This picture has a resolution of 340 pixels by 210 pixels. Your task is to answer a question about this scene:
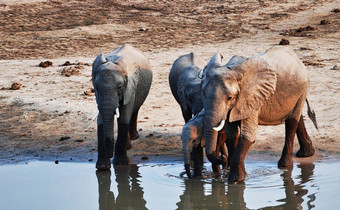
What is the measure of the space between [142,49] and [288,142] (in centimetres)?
935

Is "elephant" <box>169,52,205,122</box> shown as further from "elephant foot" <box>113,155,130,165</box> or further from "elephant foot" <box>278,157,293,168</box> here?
"elephant foot" <box>278,157,293,168</box>

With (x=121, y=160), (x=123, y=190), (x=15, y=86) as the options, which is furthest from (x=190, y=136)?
(x=15, y=86)

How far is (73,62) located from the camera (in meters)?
17.9

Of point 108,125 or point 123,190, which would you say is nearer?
point 123,190

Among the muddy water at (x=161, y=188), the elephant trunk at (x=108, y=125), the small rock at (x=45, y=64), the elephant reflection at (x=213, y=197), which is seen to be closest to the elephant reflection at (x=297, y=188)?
the muddy water at (x=161, y=188)

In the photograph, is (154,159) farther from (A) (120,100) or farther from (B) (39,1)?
(B) (39,1)

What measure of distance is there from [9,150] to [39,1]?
13.3 metres

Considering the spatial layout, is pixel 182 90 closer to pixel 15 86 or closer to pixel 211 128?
pixel 211 128

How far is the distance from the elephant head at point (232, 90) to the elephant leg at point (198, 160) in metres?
0.57

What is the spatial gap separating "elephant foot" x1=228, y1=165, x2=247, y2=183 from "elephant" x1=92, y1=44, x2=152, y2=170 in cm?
171

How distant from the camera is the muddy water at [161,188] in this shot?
8.98 meters

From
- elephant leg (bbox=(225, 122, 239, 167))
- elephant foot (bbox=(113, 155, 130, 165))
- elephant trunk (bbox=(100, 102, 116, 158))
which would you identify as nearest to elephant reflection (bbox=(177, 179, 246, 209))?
elephant leg (bbox=(225, 122, 239, 167))

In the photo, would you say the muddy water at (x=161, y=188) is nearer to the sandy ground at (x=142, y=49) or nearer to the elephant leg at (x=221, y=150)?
the elephant leg at (x=221, y=150)

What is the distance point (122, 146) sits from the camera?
34.9ft
